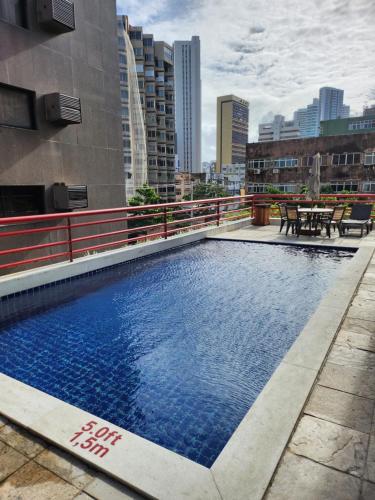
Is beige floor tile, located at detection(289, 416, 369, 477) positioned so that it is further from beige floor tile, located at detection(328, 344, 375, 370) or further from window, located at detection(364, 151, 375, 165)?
window, located at detection(364, 151, 375, 165)

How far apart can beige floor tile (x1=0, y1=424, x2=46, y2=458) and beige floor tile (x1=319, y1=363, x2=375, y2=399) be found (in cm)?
211

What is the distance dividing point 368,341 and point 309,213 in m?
6.86

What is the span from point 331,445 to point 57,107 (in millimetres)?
10143

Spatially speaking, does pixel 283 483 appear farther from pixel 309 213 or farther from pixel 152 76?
pixel 152 76

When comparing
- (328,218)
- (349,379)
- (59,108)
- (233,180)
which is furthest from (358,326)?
(233,180)

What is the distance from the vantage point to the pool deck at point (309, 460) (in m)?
1.70

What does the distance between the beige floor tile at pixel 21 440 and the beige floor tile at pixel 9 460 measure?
→ 31mm

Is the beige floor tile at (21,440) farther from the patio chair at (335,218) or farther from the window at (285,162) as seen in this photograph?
the window at (285,162)

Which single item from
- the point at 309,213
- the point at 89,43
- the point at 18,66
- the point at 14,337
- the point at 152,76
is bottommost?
the point at 14,337

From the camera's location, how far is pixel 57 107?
9.34 metres

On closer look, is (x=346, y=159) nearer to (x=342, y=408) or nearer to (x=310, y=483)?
(x=342, y=408)

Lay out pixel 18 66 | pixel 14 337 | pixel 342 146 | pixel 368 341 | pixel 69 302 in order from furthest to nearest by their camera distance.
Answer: pixel 342 146 → pixel 18 66 → pixel 69 302 → pixel 14 337 → pixel 368 341

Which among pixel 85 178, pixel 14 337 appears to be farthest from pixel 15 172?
pixel 14 337

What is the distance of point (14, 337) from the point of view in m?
3.98
